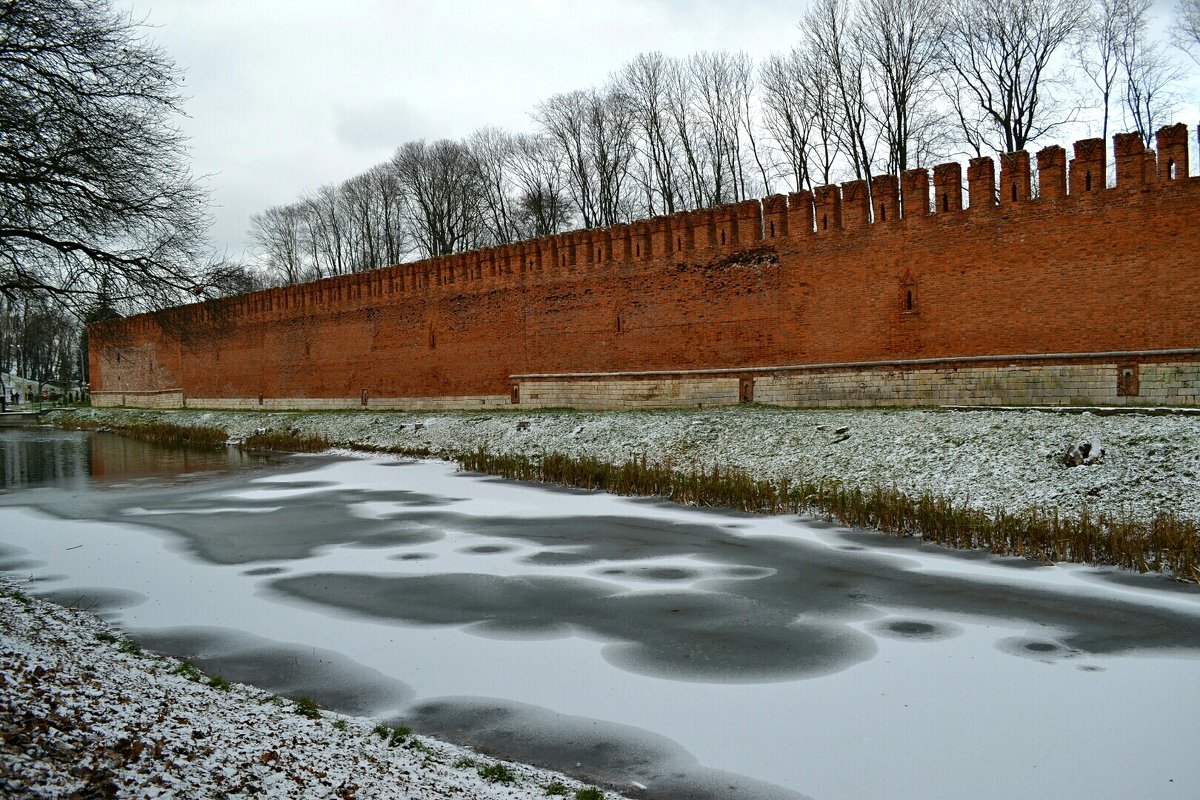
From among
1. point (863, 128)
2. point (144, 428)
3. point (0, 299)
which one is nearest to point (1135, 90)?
point (863, 128)

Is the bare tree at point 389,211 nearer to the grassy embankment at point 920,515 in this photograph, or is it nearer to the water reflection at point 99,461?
the water reflection at point 99,461

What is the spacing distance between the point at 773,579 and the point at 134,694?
4782 millimetres

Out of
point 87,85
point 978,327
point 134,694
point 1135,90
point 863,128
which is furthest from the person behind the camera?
point 863,128

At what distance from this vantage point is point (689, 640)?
5.51 metres

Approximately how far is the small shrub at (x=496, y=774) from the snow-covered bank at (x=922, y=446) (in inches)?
271

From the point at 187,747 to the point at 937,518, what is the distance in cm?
724

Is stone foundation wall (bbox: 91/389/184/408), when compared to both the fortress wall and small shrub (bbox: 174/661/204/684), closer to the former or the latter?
the fortress wall

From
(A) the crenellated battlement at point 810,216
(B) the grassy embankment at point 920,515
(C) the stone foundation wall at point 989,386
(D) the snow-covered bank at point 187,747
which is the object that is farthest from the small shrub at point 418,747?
(C) the stone foundation wall at point 989,386

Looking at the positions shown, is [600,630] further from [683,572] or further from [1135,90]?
[1135,90]

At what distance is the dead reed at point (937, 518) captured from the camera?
23.8ft

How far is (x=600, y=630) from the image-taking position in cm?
577

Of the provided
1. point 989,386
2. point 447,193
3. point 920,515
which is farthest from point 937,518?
point 447,193

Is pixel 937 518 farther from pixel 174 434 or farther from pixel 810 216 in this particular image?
pixel 174 434

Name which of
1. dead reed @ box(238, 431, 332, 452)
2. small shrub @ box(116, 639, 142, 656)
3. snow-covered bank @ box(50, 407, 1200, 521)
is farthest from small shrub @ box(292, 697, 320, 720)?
dead reed @ box(238, 431, 332, 452)
